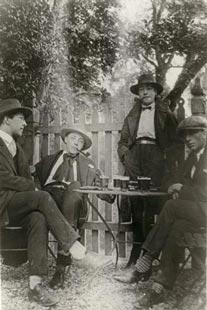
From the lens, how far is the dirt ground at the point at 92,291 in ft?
6.59

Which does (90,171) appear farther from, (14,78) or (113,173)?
(14,78)

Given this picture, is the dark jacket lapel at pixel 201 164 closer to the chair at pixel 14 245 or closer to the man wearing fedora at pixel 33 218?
the man wearing fedora at pixel 33 218

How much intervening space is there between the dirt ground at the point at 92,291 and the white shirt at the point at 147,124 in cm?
70

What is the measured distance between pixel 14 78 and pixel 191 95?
983 millimetres

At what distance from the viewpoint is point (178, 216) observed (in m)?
2.03

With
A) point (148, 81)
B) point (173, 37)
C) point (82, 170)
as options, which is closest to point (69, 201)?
point (82, 170)

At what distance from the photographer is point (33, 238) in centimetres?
210

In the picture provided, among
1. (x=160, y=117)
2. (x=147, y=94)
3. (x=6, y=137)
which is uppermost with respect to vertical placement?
(x=147, y=94)

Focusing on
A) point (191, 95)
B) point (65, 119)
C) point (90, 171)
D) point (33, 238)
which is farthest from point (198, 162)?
point (33, 238)

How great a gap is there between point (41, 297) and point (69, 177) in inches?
24.8

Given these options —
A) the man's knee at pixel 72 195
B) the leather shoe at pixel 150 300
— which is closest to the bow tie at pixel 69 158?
the man's knee at pixel 72 195

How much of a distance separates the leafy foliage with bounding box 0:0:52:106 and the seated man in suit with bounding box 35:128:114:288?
1.11 feet

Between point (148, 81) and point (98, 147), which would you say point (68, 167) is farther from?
point (148, 81)

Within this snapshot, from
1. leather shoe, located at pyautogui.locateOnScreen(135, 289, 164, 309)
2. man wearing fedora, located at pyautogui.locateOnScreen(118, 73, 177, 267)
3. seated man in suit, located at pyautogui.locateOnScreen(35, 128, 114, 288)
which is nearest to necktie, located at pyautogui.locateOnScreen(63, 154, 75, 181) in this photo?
seated man in suit, located at pyautogui.locateOnScreen(35, 128, 114, 288)
